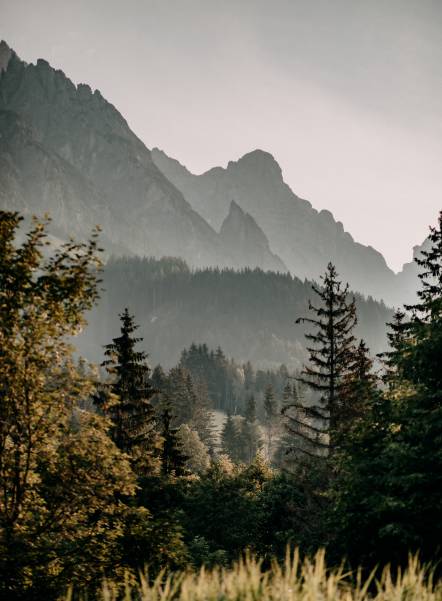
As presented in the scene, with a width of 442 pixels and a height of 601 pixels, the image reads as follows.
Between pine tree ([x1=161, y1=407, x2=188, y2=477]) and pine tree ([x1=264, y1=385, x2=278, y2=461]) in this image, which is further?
pine tree ([x1=264, y1=385, x2=278, y2=461])

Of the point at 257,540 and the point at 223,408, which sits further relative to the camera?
the point at 223,408

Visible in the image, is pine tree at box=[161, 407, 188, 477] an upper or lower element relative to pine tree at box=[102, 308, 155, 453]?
lower

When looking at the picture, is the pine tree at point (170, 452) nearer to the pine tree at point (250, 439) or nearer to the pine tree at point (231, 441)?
the pine tree at point (231, 441)

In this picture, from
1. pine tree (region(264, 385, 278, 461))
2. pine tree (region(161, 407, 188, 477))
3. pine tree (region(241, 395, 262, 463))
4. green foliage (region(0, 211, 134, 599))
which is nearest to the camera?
green foliage (region(0, 211, 134, 599))

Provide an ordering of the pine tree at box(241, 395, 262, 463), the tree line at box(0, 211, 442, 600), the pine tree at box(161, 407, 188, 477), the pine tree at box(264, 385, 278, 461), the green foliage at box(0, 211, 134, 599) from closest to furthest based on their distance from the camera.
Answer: the green foliage at box(0, 211, 134, 599), the tree line at box(0, 211, 442, 600), the pine tree at box(161, 407, 188, 477), the pine tree at box(241, 395, 262, 463), the pine tree at box(264, 385, 278, 461)

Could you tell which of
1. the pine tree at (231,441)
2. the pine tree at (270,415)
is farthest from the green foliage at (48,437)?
the pine tree at (270,415)

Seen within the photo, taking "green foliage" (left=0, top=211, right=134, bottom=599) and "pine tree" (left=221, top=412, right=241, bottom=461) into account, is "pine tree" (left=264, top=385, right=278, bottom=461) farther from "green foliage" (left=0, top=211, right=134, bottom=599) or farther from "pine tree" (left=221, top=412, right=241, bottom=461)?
"green foliage" (left=0, top=211, right=134, bottom=599)

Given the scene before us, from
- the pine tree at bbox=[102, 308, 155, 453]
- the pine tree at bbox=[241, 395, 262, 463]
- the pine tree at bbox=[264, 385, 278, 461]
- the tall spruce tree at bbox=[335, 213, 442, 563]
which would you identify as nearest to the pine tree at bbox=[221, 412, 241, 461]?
the pine tree at bbox=[241, 395, 262, 463]

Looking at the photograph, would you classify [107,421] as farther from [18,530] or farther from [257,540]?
[257,540]

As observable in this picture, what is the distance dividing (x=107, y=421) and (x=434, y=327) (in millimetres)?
9209

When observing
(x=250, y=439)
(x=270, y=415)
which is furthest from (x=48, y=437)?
(x=270, y=415)

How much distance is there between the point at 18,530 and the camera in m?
8.48

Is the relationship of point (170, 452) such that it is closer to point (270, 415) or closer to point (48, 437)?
point (48, 437)

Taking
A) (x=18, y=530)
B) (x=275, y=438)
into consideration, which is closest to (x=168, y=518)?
(x=18, y=530)
